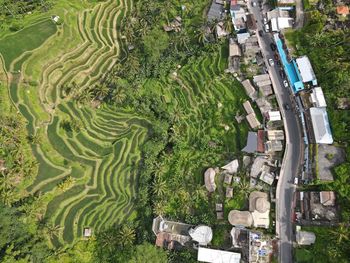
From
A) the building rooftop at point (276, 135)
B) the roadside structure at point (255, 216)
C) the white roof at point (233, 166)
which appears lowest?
the roadside structure at point (255, 216)

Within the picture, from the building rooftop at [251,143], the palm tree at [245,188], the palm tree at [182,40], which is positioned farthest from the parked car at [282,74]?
the palm tree at [245,188]

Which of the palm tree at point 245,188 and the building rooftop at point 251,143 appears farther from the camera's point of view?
the building rooftop at point 251,143

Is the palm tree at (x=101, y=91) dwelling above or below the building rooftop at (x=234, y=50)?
below

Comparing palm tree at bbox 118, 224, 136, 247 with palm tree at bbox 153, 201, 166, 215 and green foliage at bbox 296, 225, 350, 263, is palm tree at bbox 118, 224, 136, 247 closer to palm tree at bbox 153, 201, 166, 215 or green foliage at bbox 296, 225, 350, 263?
palm tree at bbox 153, 201, 166, 215

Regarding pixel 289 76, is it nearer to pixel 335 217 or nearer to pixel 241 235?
pixel 335 217

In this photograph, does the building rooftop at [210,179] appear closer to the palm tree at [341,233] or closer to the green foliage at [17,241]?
the palm tree at [341,233]

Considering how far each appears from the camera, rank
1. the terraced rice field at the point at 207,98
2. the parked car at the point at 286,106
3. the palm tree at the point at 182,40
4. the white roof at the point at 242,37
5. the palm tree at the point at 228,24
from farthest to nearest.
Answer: the palm tree at the point at 182,40 → the palm tree at the point at 228,24 → the white roof at the point at 242,37 → the terraced rice field at the point at 207,98 → the parked car at the point at 286,106
